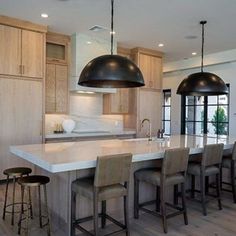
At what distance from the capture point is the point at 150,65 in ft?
22.7

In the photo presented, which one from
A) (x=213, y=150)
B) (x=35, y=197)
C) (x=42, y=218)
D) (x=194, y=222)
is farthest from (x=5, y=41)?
(x=194, y=222)

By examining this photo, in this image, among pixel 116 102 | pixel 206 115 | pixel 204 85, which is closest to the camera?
pixel 204 85

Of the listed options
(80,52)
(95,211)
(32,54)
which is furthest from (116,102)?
(95,211)

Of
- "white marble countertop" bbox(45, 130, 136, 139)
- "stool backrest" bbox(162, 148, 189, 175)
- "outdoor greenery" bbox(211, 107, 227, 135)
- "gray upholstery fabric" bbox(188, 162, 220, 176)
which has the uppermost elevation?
"outdoor greenery" bbox(211, 107, 227, 135)

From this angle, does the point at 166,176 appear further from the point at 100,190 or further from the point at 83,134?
the point at 83,134

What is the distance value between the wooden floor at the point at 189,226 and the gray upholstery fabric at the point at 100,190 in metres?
0.61

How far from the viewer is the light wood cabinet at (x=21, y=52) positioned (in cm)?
465

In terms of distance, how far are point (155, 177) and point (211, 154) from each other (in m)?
1.01

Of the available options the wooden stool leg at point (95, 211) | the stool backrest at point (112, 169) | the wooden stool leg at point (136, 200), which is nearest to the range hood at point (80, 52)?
the wooden stool leg at point (136, 200)

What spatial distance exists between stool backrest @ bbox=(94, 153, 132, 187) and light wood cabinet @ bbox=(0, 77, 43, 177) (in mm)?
2864

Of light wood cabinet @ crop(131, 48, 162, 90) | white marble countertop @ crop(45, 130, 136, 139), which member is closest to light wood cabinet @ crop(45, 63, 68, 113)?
white marble countertop @ crop(45, 130, 136, 139)

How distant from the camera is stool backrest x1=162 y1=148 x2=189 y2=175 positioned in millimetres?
2992

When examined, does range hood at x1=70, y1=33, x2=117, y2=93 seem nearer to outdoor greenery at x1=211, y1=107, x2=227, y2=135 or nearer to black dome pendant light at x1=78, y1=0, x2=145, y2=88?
black dome pendant light at x1=78, y1=0, x2=145, y2=88

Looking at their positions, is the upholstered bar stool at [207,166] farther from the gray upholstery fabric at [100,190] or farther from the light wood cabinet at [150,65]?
the light wood cabinet at [150,65]
